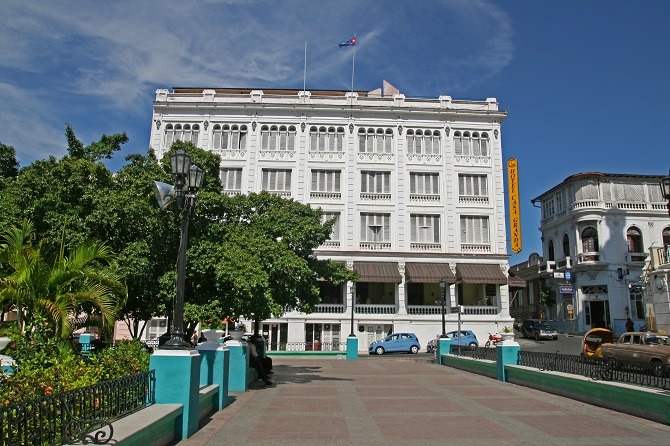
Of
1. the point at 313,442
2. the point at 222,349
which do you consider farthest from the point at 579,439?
the point at 222,349

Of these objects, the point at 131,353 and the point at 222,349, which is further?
the point at 222,349

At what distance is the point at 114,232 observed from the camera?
15547mm

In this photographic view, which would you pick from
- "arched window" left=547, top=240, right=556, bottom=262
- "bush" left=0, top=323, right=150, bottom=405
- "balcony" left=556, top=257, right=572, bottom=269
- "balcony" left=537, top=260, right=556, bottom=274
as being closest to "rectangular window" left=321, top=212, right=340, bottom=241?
"balcony" left=556, top=257, right=572, bottom=269

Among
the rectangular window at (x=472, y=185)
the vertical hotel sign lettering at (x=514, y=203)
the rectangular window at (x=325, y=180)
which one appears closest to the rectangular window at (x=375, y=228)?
the rectangular window at (x=325, y=180)

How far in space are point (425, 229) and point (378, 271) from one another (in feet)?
15.8

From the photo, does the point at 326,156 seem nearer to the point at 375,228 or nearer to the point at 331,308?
the point at 375,228

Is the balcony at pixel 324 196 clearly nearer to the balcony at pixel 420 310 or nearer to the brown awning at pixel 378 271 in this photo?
the brown awning at pixel 378 271

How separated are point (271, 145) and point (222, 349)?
2718 cm

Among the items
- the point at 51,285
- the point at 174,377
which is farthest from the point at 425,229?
the point at 174,377

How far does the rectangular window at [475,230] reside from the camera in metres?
37.0

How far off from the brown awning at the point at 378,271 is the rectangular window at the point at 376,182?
523 centimetres

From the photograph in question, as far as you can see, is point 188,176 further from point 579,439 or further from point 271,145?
point 271,145

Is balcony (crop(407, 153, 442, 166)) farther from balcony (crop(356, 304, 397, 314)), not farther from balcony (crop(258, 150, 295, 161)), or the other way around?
balcony (crop(356, 304, 397, 314))

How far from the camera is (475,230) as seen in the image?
37062 mm
